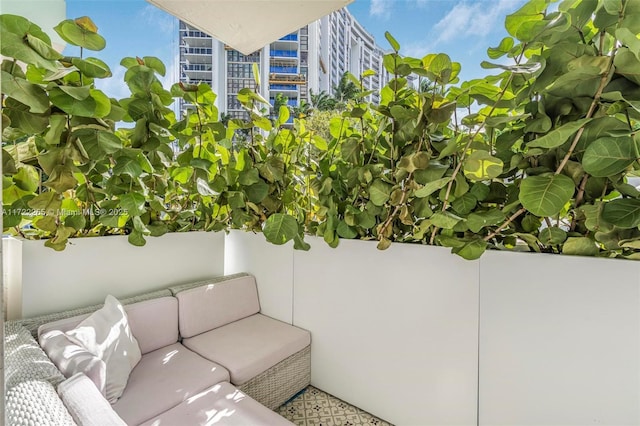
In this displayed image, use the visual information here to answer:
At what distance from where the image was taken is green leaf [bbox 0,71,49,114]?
2.35 ft

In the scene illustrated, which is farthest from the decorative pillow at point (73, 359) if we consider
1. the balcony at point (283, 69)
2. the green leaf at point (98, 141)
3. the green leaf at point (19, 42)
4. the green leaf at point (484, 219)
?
the balcony at point (283, 69)

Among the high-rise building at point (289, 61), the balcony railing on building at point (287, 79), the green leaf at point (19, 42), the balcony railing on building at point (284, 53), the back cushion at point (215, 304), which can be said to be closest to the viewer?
the green leaf at point (19, 42)

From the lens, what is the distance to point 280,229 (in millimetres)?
1531

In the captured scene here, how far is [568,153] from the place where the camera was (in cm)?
87

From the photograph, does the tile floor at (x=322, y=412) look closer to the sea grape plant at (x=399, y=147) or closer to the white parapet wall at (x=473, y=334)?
the white parapet wall at (x=473, y=334)

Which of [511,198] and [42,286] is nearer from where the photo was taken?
[511,198]

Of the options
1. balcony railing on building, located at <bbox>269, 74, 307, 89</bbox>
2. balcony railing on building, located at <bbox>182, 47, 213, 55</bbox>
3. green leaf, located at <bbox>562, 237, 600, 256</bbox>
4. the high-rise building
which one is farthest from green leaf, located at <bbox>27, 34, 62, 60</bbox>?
balcony railing on building, located at <bbox>182, 47, 213, 55</bbox>

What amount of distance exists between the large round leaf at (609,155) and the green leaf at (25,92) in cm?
151

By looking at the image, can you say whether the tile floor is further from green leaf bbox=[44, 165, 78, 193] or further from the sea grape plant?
green leaf bbox=[44, 165, 78, 193]

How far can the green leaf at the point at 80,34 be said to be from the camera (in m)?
0.81

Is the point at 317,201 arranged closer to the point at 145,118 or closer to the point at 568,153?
the point at 145,118

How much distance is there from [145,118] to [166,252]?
3.81ft

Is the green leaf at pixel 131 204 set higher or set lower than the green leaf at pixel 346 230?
higher

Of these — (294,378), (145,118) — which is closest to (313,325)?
(294,378)
